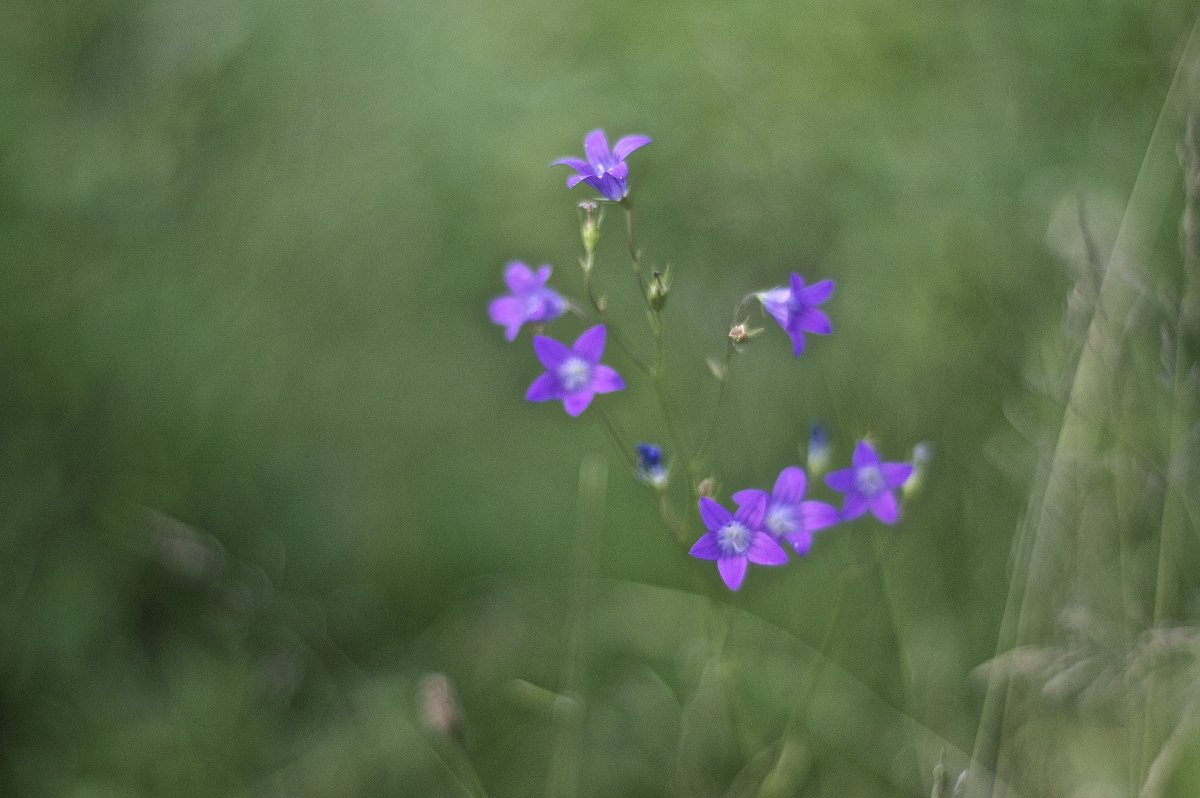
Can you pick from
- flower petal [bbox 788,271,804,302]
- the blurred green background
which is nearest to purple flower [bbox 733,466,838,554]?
flower petal [bbox 788,271,804,302]

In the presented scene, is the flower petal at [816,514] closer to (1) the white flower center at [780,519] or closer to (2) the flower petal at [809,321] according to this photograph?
(1) the white flower center at [780,519]

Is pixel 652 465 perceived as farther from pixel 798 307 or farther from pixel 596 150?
pixel 596 150

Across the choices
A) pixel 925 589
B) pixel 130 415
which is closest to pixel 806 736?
pixel 925 589

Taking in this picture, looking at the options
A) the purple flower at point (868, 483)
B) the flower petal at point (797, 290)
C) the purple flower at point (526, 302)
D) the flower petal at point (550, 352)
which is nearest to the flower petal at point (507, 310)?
the purple flower at point (526, 302)

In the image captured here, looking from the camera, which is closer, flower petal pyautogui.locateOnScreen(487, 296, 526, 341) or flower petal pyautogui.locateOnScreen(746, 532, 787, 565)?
flower petal pyautogui.locateOnScreen(746, 532, 787, 565)

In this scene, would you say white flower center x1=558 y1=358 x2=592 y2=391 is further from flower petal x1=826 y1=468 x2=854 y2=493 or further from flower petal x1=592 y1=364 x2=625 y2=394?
flower petal x1=826 y1=468 x2=854 y2=493

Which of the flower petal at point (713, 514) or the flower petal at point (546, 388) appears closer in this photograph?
the flower petal at point (713, 514)

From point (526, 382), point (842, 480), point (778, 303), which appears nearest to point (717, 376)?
point (778, 303)
